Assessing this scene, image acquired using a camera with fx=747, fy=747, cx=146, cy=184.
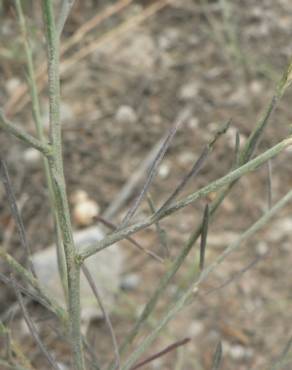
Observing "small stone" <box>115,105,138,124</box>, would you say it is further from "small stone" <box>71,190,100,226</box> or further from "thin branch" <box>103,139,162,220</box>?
"small stone" <box>71,190,100,226</box>

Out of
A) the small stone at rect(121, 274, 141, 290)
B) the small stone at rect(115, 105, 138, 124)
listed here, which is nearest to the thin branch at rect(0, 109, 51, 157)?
the small stone at rect(121, 274, 141, 290)

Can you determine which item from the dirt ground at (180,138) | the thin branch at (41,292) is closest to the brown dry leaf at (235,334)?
the dirt ground at (180,138)

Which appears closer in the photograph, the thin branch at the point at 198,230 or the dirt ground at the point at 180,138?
the thin branch at the point at 198,230

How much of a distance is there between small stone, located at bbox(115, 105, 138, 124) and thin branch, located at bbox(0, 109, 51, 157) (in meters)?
1.53

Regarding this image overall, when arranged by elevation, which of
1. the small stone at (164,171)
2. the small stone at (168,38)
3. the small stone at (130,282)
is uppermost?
the small stone at (168,38)

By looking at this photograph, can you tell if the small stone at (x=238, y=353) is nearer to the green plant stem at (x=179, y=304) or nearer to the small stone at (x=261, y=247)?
the small stone at (x=261, y=247)

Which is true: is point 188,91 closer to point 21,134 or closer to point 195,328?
point 195,328

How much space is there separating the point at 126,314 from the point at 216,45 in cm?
104

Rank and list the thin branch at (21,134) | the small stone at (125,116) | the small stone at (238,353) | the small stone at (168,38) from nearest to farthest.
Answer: the thin branch at (21,134), the small stone at (238,353), the small stone at (125,116), the small stone at (168,38)

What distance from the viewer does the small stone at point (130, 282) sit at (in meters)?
1.81

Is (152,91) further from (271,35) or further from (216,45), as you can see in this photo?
(271,35)

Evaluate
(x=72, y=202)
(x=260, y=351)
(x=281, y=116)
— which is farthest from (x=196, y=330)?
(x=281, y=116)

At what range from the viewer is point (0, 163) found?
72 centimetres

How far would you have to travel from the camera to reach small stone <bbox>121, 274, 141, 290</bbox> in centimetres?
181
